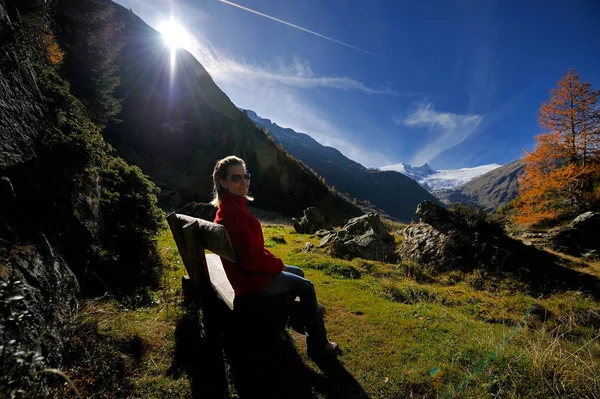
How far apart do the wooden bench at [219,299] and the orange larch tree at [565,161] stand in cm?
2185

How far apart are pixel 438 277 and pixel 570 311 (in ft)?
9.23

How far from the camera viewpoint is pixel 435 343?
3.71 meters

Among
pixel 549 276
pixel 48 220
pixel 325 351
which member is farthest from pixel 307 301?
pixel 549 276

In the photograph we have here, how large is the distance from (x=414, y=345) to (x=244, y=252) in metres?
2.99

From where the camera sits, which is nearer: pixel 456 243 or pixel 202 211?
pixel 456 243

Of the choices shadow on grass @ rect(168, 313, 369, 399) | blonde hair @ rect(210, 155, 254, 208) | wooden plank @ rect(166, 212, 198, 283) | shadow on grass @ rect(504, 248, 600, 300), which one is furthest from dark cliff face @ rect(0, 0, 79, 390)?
shadow on grass @ rect(504, 248, 600, 300)

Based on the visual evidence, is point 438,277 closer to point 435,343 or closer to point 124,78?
point 435,343

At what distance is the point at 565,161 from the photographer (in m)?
19.3

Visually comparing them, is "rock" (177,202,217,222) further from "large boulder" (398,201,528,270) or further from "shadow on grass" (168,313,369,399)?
"shadow on grass" (168,313,369,399)

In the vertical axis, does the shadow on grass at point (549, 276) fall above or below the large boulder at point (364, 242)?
above

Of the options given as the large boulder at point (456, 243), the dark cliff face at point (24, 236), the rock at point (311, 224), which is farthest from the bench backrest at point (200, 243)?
the rock at point (311, 224)

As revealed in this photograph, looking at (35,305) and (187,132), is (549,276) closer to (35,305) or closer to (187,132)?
(35,305)

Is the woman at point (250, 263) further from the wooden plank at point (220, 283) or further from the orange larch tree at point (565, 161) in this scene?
the orange larch tree at point (565, 161)

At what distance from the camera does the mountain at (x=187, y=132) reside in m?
45.3
